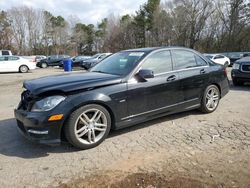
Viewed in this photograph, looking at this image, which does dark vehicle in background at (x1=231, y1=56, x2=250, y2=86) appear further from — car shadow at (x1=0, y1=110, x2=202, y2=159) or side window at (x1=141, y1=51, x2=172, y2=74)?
car shadow at (x1=0, y1=110, x2=202, y2=159)

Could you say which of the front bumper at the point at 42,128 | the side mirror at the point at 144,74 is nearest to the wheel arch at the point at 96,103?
the front bumper at the point at 42,128

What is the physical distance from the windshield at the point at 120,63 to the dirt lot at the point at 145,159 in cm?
111

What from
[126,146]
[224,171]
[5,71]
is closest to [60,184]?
[126,146]

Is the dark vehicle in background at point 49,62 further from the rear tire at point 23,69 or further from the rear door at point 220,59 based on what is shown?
the rear door at point 220,59

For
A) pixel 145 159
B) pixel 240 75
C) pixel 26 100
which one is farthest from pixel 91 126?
pixel 240 75

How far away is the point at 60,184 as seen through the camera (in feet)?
10.2

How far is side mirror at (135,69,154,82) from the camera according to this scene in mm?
4465

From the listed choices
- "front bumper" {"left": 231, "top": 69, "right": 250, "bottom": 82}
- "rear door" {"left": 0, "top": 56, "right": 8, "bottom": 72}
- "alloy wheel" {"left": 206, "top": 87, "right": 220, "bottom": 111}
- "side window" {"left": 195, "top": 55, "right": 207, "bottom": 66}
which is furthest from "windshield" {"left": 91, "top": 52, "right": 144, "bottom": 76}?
"rear door" {"left": 0, "top": 56, "right": 8, "bottom": 72}

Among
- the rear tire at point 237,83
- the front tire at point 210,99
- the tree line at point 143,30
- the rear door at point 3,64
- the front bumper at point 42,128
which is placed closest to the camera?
the front bumper at point 42,128

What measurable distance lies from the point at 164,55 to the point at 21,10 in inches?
2279

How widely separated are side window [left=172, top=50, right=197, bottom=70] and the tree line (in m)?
36.1

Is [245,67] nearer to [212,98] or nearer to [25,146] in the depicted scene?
[212,98]

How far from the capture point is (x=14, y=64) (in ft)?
64.6

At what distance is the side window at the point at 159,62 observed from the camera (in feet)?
15.6
